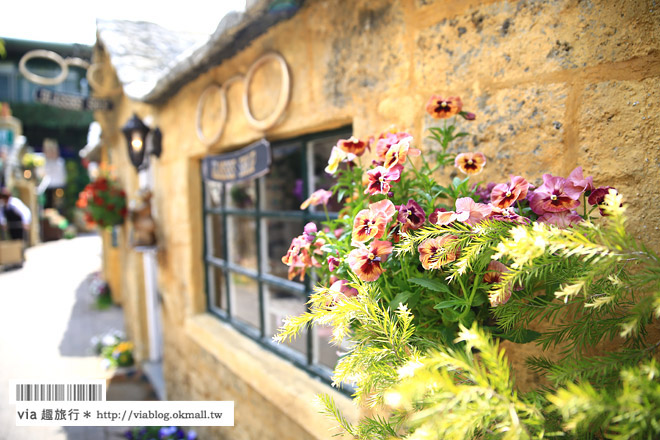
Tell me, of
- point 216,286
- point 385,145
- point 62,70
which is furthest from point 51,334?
point 385,145

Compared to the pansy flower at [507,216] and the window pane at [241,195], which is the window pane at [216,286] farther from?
the pansy flower at [507,216]

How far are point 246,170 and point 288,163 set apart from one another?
1.09 ft

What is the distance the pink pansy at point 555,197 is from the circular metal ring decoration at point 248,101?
1421 mm

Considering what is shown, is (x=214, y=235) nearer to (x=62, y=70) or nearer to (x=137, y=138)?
(x=137, y=138)

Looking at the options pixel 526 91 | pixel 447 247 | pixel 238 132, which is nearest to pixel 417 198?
pixel 447 247

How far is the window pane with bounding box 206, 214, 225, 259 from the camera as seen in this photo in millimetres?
3277

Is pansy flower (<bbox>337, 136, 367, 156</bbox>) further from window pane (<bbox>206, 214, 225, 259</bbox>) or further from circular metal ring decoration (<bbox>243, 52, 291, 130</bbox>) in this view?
window pane (<bbox>206, 214, 225, 259</bbox>)

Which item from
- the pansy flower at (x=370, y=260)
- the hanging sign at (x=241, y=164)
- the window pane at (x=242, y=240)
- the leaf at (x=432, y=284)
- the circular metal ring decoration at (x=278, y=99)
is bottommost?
the window pane at (x=242, y=240)

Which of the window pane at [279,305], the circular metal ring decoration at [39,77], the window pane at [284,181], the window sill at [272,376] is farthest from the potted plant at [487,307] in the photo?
the circular metal ring decoration at [39,77]

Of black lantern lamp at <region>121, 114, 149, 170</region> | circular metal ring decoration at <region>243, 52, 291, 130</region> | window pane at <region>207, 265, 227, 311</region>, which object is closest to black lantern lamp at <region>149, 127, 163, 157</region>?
black lantern lamp at <region>121, 114, 149, 170</region>

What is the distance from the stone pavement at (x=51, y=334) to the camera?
3.75 metres

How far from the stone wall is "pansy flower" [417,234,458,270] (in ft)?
1.64

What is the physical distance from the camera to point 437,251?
2.43ft

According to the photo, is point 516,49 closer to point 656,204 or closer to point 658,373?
point 656,204
